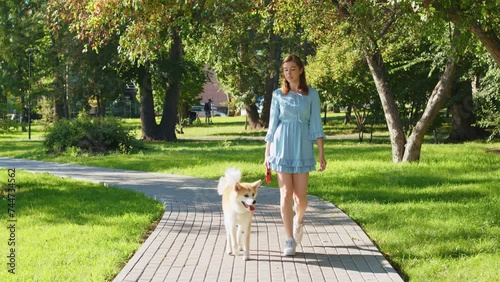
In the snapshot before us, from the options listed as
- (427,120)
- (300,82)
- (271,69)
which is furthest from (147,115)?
(300,82)

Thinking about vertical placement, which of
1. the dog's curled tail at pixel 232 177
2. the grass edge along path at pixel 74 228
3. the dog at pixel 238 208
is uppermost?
the dog's curled tail at pixel 232 177

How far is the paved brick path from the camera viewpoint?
7094mm

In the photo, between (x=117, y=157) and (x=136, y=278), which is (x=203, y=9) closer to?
(x=117, y=157)

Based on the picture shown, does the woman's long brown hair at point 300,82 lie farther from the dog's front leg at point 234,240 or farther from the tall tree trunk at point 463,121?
the tall tree trunk at point 463,121

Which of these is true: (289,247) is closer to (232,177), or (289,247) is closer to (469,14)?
(232,177)

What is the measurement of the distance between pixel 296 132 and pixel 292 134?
5 centimetres

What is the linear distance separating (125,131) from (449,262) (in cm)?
1793

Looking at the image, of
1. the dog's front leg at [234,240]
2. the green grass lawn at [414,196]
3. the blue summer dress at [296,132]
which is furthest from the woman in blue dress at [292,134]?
the green grass lawn at [414,196]

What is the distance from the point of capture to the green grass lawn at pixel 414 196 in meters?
7.79

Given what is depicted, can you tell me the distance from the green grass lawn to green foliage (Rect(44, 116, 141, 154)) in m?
0.86

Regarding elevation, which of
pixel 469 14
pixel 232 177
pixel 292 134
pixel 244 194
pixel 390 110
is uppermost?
pixel 469 14

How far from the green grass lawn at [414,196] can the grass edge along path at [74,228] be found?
9.51 feet

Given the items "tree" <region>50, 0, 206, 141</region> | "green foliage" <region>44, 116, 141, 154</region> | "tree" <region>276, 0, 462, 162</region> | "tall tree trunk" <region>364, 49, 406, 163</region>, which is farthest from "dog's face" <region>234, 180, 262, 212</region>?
"green foliage" <region>44, 116, 141, 154</region>

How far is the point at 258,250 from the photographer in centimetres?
821
